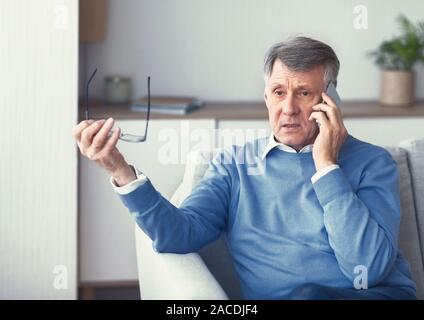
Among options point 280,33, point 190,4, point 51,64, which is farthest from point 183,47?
point 51,64

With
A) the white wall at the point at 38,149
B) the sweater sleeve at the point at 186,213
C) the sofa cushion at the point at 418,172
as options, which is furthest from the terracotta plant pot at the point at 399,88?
the sweater sleeve at the point at 186,213

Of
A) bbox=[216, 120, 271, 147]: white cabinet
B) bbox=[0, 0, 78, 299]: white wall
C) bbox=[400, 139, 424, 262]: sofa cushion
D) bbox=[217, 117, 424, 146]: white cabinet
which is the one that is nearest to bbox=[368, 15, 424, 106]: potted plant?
bbox=[217, 117, 424, 146]: white cabinet

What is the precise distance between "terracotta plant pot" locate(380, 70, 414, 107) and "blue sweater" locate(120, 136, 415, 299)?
111 centimetres

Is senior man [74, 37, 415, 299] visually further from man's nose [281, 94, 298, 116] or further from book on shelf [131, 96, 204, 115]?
book on shelf [131, 96, 204, 115]

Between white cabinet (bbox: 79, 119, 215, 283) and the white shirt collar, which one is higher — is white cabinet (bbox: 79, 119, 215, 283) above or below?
below

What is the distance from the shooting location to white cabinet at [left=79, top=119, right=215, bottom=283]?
7.97 ft

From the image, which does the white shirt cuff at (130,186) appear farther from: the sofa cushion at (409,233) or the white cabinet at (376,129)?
the white cabinet at (376,129)

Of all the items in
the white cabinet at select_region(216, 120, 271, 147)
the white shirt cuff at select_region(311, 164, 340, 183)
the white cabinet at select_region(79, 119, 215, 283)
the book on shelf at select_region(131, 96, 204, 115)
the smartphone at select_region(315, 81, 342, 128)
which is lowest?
the white cabinet at select_region(79, 119, 215, 283)

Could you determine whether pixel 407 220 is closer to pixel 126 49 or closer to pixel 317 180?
pixel 317 180

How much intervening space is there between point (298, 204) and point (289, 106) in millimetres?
191

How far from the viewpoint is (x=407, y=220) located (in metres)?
1.69

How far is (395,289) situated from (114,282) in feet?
4.05

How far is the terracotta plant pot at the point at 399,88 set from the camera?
263cm

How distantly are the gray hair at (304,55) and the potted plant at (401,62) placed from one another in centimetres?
117
